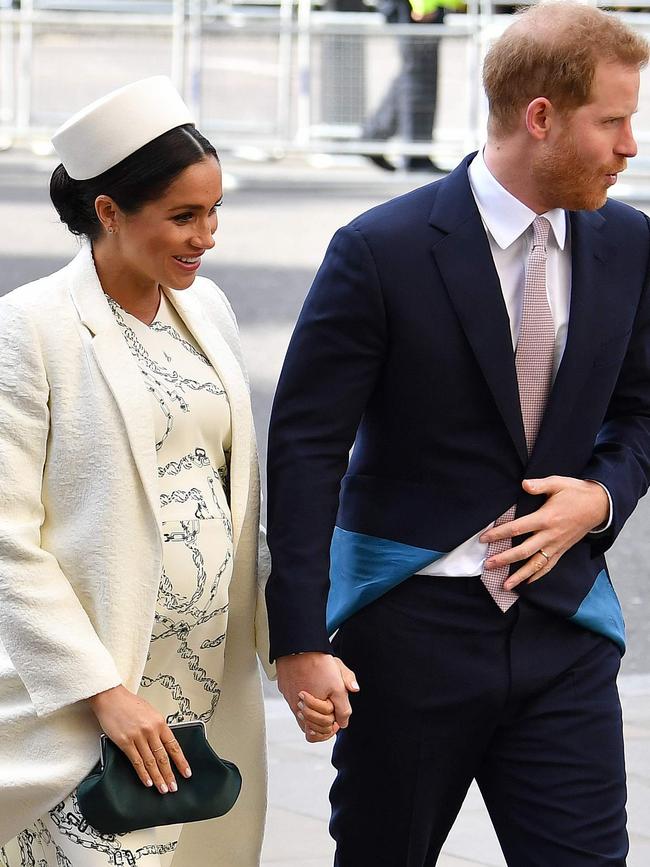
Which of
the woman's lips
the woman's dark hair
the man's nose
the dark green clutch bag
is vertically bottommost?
the dark green clutch bag

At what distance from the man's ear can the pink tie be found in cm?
14

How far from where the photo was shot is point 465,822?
14.7 feet

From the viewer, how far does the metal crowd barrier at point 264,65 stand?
43.3 ft

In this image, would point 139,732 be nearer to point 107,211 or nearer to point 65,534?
point 65,534

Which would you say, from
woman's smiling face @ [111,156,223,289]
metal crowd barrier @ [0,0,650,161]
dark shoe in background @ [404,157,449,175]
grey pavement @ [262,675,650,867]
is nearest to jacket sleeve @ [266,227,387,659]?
woman's smiling face @ [111,156,223,289]

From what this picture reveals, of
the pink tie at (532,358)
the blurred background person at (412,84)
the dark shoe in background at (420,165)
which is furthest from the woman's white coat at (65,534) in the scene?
the dark shoe in background at (420,165)

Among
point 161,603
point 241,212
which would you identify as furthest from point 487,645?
point 241,212

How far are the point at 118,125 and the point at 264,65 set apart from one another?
35.7 feet

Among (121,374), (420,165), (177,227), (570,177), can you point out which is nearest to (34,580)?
(121,374)

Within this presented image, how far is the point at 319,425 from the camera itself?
2756 millimetres

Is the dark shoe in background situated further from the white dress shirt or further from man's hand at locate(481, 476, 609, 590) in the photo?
man's hand at locate(481, 476, 609, 590)

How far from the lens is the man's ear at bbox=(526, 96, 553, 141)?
271 centimetres

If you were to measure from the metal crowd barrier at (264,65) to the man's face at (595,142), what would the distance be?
10559 millimetres

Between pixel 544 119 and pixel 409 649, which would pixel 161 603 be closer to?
pixel 409 649
